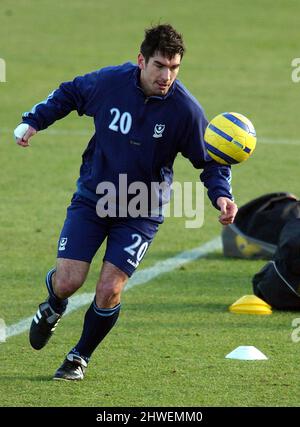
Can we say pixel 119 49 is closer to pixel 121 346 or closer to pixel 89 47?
pixel 89 47

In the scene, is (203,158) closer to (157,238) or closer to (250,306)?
(250,306)

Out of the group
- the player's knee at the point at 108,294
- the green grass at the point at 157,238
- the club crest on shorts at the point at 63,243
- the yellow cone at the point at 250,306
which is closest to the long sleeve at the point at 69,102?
the club crest on shorts at the point at 63,243

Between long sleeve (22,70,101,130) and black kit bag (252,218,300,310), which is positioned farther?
black kit bag (252,218,300,310)

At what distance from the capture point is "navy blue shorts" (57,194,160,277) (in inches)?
303

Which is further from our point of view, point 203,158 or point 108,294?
point 203,158

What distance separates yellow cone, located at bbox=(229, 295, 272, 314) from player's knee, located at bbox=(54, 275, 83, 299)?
2.12m

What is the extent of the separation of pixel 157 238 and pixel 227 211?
5034 mm

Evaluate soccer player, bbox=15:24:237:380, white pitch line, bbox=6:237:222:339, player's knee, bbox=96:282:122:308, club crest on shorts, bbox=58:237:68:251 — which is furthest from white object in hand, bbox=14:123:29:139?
white pitch line, bbox=6:237:222:339

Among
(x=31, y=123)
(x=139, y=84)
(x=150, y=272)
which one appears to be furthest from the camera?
(x=150, y=272)

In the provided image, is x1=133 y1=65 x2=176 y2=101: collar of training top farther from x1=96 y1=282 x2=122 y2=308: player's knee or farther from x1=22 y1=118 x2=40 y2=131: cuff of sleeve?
x1=96 y1=282 x2=122 y2=308: player's knee

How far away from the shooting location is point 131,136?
772 centimetres

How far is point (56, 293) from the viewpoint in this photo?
25.6 ft

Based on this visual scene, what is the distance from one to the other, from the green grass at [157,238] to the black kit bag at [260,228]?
0.16 meters

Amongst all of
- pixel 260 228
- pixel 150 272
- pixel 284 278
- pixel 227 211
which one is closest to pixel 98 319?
pixel 227 211
